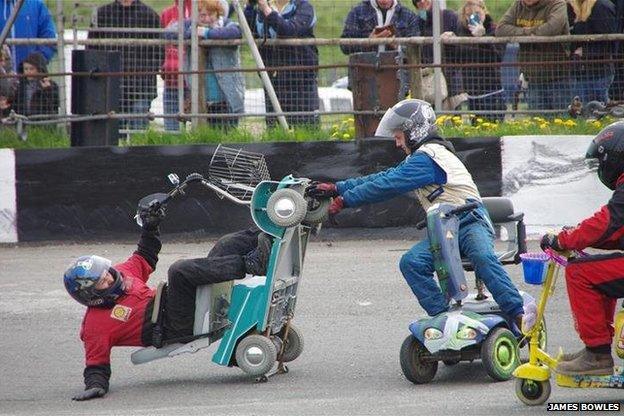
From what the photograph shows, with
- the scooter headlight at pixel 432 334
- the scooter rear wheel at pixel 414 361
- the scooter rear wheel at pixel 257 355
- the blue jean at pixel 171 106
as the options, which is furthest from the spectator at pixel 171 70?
the scooter headlight at pixel 432 334

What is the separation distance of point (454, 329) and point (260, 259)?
1.30m

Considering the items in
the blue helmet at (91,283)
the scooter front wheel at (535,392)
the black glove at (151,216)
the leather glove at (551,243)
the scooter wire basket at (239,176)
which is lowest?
the scooter front wheel at (535,392)

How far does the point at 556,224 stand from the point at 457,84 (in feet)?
5.97

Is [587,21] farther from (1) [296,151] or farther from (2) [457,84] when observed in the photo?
(1) [296,151]

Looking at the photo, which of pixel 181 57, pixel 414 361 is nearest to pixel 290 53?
pixel 181 57

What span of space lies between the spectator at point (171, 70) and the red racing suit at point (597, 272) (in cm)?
762

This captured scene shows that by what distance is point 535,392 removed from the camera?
736 centimetres

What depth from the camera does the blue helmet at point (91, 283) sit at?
8438 mm

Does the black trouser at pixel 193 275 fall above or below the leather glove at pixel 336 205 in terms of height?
below

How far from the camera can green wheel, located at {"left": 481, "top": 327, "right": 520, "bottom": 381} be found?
808 cm

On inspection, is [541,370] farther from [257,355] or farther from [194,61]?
[194,61]

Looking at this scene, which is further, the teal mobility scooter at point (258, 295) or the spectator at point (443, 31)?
the spectator at point (443, 31)

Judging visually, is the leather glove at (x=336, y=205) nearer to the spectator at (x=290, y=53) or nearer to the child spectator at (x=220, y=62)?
the spectator at (x=290, y=53)

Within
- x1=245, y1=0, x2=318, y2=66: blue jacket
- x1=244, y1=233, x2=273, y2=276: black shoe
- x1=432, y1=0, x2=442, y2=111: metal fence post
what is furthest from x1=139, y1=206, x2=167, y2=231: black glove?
x1=245, y1=0, x2=318, y2=66: blue jacket
